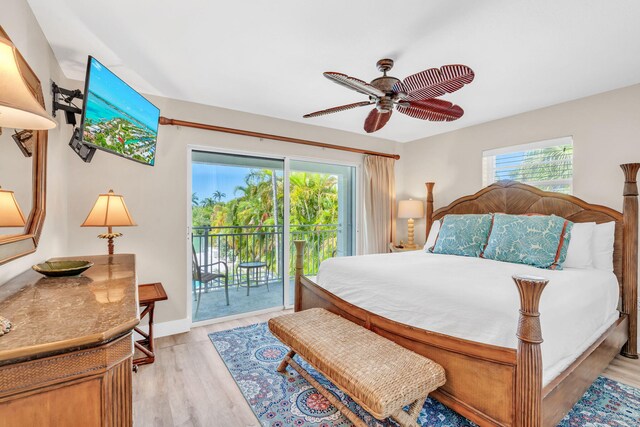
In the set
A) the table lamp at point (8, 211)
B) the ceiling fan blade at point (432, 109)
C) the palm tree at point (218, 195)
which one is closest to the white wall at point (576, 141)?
the ceiling fan blade at point (432, 109)

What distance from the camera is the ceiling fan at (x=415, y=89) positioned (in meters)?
1.78

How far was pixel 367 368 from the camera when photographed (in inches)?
63.4

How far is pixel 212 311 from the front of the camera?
3635 millimetres

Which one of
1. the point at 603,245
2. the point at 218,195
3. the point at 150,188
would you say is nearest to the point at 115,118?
the point at 150,188

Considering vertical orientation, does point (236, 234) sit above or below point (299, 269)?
above

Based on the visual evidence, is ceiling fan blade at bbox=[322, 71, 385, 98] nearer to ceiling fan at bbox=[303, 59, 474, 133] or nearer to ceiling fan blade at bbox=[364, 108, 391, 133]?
ceiling fan at bbox=[303, 59, 474, 133]

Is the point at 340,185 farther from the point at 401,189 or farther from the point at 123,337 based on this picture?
the point at 123,337

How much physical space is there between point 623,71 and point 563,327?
2284mm

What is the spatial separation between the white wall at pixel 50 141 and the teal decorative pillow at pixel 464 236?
134 inches

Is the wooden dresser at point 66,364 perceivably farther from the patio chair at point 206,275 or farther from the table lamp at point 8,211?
the patio chair at point 206,275

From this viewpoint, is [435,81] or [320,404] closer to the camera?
[435,81]

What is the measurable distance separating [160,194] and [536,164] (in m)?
4.11

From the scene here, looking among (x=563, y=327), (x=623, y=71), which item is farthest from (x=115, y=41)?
(x=623, y=71)

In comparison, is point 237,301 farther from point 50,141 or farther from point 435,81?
point 435,81
